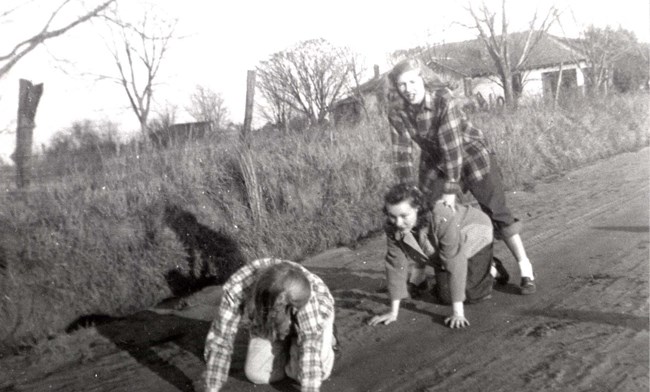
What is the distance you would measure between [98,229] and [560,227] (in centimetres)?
465

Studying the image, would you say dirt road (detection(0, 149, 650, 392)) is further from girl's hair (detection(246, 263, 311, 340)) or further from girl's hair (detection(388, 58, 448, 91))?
girl's hair (detection(388, 58, 448, 91))

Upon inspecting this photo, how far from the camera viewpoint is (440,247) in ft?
14.7

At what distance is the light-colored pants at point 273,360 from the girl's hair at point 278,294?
389 mm

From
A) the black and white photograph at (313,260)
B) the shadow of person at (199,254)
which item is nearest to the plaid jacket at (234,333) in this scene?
the black and white photograph at (313,260)

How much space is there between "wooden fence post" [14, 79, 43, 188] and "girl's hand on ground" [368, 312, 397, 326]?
404cm

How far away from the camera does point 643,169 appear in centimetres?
1125

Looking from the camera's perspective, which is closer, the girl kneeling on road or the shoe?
the girl kneeling on road

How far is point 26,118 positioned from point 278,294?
4.83m

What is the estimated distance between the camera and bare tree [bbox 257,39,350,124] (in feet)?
79.5

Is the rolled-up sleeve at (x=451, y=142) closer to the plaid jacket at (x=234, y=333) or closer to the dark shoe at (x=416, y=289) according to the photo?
the dark shoe at (x=416, y=289)

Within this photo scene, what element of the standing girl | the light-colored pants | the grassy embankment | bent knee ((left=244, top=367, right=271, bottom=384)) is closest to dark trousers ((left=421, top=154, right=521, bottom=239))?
the standing girl

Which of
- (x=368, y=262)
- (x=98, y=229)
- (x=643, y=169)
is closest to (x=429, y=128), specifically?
(x=368, y=262)

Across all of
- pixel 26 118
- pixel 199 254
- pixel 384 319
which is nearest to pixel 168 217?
pixel 199 254

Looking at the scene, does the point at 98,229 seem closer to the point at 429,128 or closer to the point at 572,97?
the point at 429,128
